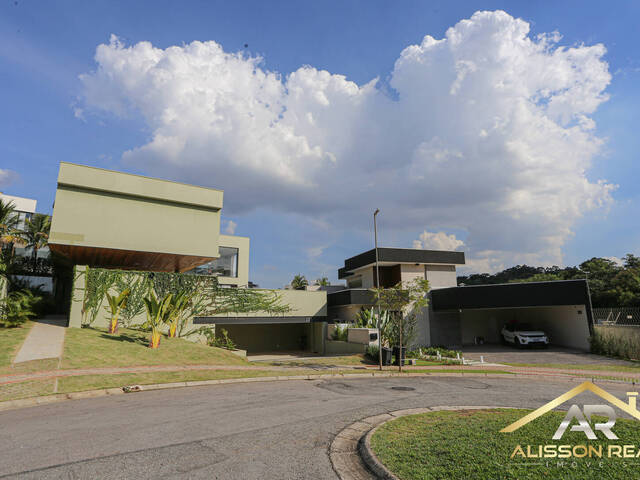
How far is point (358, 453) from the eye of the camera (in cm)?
591

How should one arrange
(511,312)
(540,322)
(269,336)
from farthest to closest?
(269,336) < (511,312) < (540,322)

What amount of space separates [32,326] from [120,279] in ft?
16.3

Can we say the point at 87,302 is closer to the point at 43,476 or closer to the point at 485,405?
the point at 43,476

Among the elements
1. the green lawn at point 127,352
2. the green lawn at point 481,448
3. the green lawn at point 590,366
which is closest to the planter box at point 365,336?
the green lawn at point 127,352

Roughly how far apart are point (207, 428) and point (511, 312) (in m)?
31.3

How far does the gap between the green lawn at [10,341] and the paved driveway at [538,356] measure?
78.3 ft

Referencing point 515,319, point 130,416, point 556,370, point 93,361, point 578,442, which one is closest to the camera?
point 578,442

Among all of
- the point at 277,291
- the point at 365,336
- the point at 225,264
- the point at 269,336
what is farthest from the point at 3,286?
the point at 225,264

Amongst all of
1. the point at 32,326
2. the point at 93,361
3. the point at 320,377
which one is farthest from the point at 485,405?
the point at 32,326

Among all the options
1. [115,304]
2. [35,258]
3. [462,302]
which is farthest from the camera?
[35,258]

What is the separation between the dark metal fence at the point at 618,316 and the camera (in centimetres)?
2125

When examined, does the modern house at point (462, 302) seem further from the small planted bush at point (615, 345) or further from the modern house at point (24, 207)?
the modern house at point (24, 207)

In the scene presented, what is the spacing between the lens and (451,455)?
5238mm

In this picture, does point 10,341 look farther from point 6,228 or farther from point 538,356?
point 538,356
